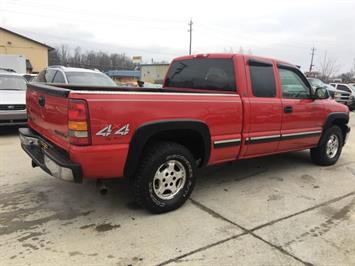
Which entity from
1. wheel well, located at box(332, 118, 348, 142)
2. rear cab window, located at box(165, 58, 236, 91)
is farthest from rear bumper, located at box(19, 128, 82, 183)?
wheel well, located at box(332, 118, 348, 142)

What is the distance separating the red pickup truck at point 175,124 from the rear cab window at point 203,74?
2cm

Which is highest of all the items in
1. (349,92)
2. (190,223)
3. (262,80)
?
(262,80)

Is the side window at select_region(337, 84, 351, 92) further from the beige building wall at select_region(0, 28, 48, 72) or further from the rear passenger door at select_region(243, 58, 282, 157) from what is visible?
the beige building wall at select_region(0, 28, 48, 72)

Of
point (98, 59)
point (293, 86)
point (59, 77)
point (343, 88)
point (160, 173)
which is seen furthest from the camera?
point (98, 59)

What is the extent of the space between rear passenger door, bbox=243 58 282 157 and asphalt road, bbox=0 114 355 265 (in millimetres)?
656

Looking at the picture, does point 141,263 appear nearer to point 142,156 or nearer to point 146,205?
point 146,205

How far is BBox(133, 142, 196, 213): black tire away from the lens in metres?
3.72

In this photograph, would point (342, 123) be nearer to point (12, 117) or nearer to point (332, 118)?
point (332, 118)

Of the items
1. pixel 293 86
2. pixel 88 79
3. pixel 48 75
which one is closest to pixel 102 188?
pixel 293 86

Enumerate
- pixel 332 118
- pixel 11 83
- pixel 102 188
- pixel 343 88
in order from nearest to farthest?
pixel 102 188 < pixel 332 118 < pixel 11 83 < pixel 343 88

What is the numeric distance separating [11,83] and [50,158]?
694 cm

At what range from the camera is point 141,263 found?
2951mm

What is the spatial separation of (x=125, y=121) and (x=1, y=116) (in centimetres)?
562

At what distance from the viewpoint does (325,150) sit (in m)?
6.20
